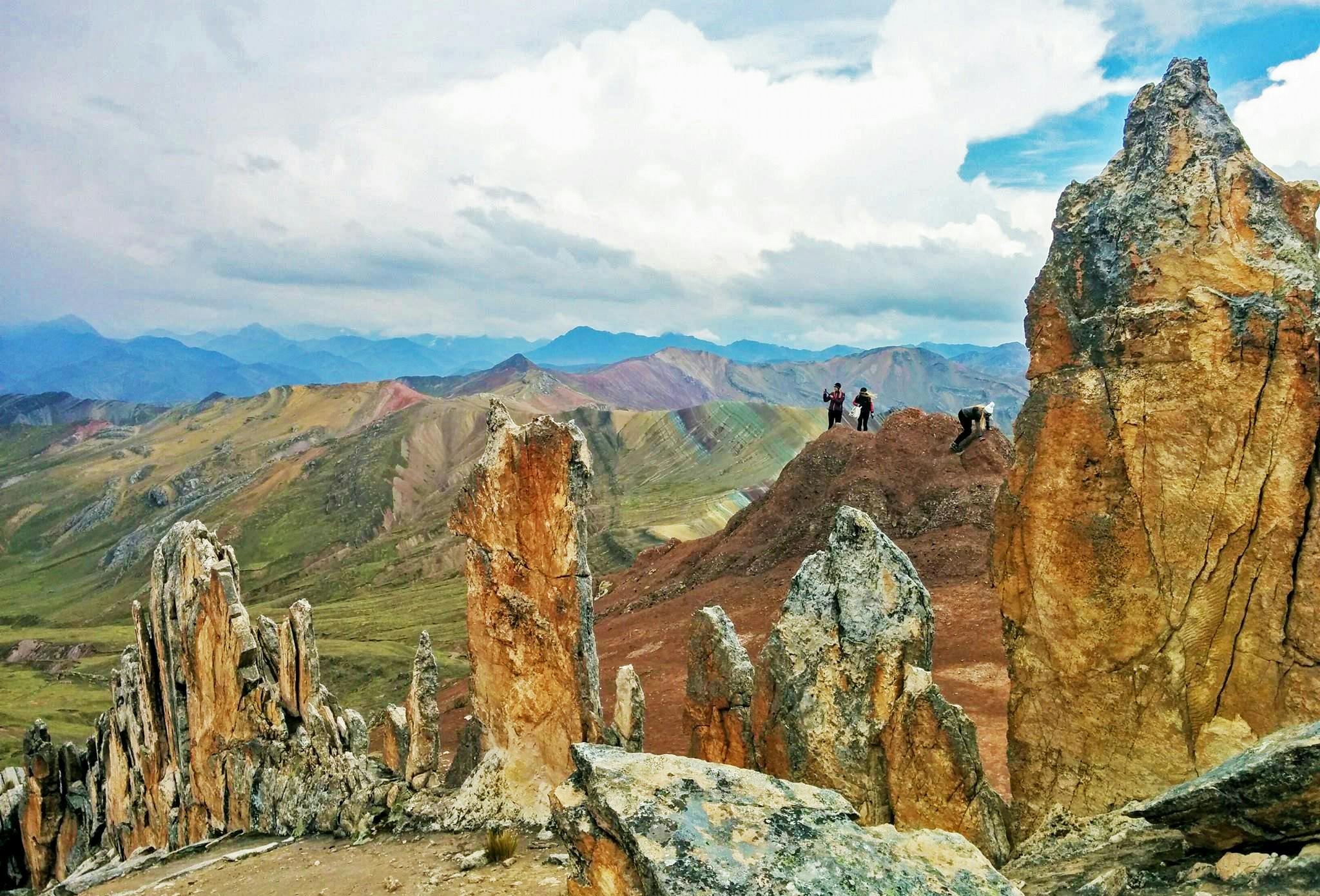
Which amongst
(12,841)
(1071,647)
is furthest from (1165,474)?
(12,841)

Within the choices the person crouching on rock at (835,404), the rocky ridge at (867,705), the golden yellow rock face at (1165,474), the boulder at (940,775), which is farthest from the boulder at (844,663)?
the person crouching on rock at (835,404)

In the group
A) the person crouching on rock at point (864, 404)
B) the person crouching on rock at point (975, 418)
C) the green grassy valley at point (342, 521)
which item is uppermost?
the person crouching on rock at point (864, 404)

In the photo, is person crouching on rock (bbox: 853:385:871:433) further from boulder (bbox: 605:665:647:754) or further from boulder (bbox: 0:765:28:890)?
boulder (bbox: 0:765:28:890)

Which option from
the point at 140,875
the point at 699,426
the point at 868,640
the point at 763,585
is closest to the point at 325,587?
the point at 699,426

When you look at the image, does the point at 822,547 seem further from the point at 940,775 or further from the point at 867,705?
the point at 940,775

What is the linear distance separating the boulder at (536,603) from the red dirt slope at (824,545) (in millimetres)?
8526

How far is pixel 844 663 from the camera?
39.0ft

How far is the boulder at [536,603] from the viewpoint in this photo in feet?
50.5

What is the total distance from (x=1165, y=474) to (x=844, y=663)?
498 centimetres

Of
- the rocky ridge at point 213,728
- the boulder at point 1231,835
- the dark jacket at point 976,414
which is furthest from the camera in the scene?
the dark jacket at point 976,414

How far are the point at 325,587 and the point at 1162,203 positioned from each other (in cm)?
11962

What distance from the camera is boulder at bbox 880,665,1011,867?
402 inches

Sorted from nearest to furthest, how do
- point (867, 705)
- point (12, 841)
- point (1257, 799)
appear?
point (1257, 799) < point (867, 705) < point (12, 841)

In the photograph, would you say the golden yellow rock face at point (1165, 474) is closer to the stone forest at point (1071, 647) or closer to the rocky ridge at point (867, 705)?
the stone forest at point (1071, 647)
